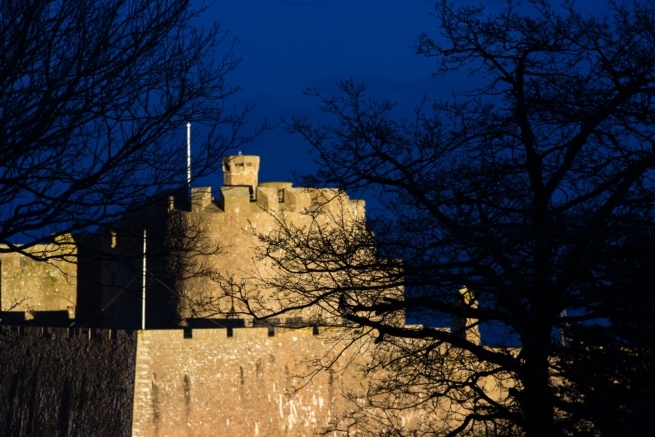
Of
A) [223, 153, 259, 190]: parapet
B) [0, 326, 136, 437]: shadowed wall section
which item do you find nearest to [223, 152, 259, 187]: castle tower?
[223, 153, 259, 190]: parapet

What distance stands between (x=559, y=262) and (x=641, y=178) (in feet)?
2.74

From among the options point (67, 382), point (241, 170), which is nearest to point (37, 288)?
point (67, 382)

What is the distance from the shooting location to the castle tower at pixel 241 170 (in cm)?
2692

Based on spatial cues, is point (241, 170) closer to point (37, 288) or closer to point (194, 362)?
point (194, 362)

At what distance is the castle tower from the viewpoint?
26.9 m

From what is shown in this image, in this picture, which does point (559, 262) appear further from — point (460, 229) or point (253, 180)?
point (253, 180)

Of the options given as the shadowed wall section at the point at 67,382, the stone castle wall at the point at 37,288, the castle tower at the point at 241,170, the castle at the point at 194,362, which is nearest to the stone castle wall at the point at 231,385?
the castle at the point at 194,362

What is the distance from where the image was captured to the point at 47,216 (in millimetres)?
9602

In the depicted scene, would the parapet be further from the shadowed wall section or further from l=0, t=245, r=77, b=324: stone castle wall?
l=0, t=245, r=77, b=324: stone castle wall

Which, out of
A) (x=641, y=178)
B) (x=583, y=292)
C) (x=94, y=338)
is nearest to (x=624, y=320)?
(x=583, y=292)

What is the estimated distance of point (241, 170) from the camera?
27.0 m

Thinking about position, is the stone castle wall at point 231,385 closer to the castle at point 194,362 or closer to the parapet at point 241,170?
the castle at point 194,362

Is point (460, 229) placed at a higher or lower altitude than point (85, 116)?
lower

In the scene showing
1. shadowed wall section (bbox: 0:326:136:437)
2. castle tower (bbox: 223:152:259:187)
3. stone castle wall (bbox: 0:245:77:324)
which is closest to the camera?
shadowed wall section (bbox: 0:326:136:437)
